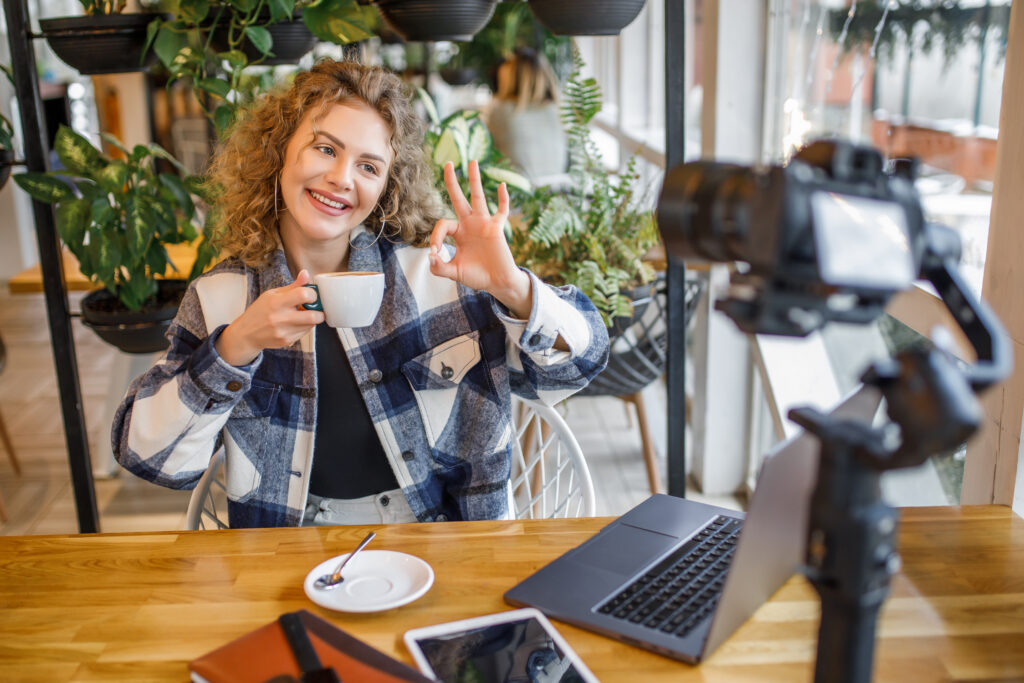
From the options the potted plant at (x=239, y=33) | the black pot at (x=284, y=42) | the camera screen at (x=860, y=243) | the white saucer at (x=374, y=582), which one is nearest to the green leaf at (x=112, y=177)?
the potted plant at (x=239, y=33)

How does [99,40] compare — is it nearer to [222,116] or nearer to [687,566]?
[222,116]

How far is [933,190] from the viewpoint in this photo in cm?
180

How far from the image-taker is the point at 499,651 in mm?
886

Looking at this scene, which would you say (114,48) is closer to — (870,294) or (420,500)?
(420,500)

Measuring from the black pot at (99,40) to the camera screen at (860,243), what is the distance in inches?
67.2

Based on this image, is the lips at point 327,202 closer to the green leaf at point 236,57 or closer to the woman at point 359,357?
the woman at point 359,357

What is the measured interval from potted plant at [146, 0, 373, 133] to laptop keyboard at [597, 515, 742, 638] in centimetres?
119

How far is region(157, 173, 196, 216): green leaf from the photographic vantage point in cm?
215

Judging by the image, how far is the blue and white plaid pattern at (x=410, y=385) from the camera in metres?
1.41

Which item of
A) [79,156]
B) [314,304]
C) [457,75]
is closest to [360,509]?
[314,304]

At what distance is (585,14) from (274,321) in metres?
0.86

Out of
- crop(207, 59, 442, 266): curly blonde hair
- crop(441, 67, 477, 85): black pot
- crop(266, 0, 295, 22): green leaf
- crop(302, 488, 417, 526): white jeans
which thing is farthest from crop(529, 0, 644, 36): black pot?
crop(441, 67, 477, 85): black pot

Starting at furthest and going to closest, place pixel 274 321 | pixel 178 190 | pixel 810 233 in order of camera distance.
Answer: pixel 178 190 < pixel 274 321 < pixel 810 233

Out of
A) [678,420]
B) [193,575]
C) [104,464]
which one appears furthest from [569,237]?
[104,464]
